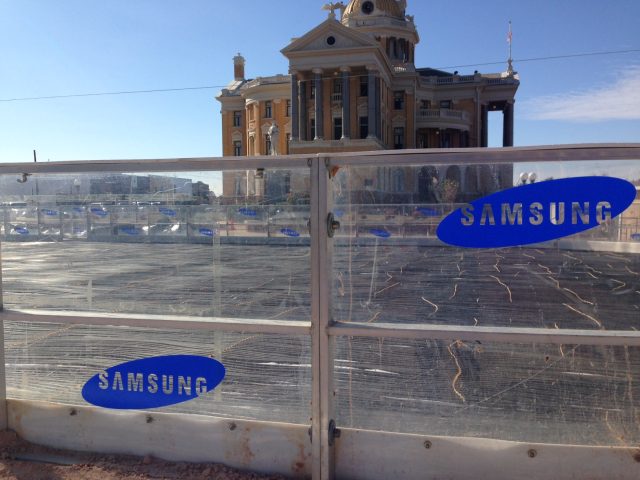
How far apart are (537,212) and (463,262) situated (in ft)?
1.49

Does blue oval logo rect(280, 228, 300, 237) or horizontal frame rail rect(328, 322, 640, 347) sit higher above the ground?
blue oval logo rect(280, 228, 300, 237)

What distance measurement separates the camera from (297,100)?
57625mm

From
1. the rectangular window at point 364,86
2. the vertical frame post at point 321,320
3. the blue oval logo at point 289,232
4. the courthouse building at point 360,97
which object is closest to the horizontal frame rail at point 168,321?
the vertical frame post at point 321,320

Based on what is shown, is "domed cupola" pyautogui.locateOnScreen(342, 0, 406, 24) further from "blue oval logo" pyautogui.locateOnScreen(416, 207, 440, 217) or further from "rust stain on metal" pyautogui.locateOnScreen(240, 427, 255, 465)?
"rust stain on metal" pyautogui.locateOnScreen(240, 427, 255, 465)

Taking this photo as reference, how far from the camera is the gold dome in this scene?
219 feet

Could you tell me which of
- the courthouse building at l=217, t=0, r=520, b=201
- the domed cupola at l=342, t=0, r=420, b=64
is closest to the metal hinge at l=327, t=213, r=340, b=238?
the courthouse building at l=217, t=0, r=520, b=201

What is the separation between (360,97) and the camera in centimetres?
5716

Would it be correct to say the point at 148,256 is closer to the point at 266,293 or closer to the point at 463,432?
the point at 266,293

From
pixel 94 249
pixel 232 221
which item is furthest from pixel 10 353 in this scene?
pixel 232 221

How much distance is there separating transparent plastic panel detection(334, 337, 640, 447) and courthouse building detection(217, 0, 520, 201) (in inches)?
1859

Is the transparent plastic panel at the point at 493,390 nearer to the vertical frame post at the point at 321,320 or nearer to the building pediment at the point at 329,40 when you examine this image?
the vertical frame post at the point at 321,320

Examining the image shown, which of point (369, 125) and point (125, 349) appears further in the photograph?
point (369, 125)

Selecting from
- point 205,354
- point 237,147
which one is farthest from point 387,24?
point 205,354

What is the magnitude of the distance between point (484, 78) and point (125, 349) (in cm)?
6899
